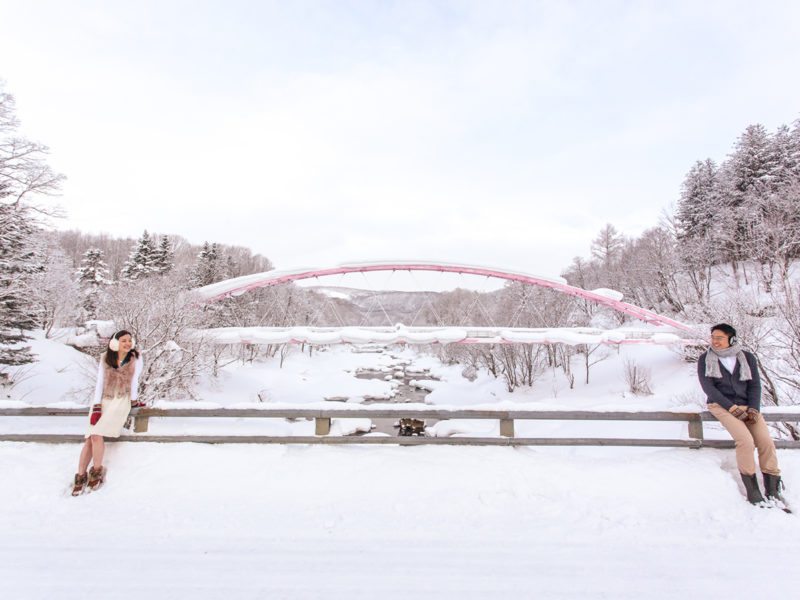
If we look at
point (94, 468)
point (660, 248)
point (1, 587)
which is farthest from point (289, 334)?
point (660, 248)

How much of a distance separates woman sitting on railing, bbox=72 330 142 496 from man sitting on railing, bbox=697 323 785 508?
7264 millimetres

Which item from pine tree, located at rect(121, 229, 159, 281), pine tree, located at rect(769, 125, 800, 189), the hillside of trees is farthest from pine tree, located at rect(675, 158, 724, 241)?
pine tree, located at rect(121, 229, 159, 281)

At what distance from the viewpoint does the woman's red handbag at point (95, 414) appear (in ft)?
14.7

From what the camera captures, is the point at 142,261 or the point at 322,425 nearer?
the point at 322,425

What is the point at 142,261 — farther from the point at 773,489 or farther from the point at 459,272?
the point at 773,489

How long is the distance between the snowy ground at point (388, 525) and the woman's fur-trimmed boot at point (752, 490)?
0.10m

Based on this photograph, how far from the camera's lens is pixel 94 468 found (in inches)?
169

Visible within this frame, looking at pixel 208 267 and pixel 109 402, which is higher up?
pixel 208 267

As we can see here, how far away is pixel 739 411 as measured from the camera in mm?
4258

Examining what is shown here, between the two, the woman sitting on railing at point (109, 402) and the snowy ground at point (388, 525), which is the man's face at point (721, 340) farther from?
the woman sitting on railing at point (109, 402)

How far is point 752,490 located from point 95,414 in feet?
25.0

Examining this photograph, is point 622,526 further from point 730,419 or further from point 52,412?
point 52,412

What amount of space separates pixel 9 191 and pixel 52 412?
1642cm

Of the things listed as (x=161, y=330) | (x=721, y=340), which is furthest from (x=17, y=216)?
(x=721, y=340)
